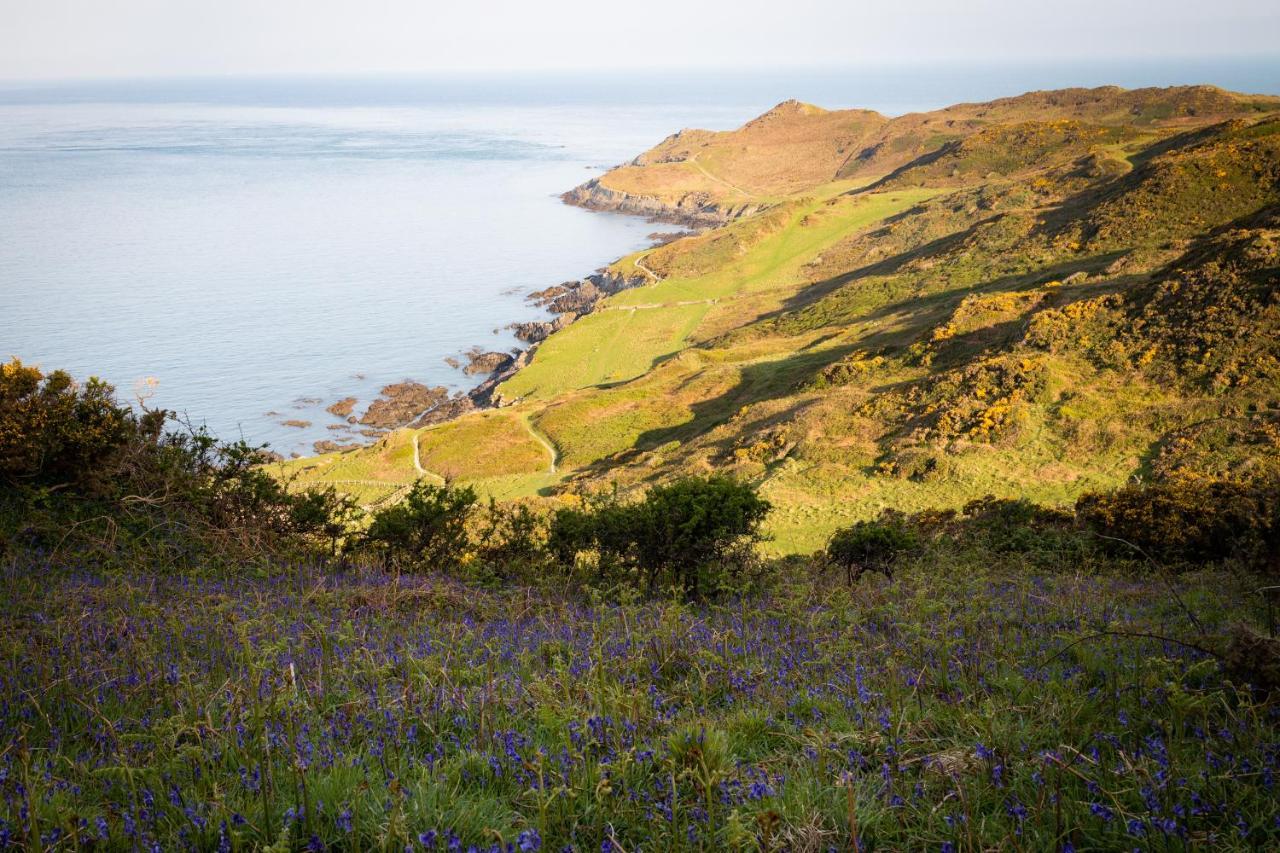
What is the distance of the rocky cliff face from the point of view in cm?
15588

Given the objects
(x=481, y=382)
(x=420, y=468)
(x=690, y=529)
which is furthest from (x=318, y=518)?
(x=481, y=382)

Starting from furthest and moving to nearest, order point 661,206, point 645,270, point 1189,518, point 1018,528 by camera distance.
Result: point 661,206, point 645,270, point 1018,528, point 1189,518

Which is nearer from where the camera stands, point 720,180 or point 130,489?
point 130,489

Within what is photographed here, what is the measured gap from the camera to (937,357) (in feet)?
131

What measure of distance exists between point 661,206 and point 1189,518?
161985mm

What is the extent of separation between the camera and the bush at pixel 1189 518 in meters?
13.0

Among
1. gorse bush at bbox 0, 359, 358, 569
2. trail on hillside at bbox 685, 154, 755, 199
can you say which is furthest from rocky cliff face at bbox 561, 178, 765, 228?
gorse bush at bbox 0, 359, 358, 569

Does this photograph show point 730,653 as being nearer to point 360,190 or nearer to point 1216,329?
point 1216,329

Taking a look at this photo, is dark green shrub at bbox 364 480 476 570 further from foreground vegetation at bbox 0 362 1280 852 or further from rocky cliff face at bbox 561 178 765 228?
rocky cliff face at bbox 561 178 765 228

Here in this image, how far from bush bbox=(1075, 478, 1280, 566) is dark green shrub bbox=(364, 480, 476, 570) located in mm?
10982

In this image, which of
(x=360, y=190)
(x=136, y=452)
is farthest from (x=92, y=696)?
(x=360, y=190)

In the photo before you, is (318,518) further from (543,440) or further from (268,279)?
(268,279)

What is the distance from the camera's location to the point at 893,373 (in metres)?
40.3

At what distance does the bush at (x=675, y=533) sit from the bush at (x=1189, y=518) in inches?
235
